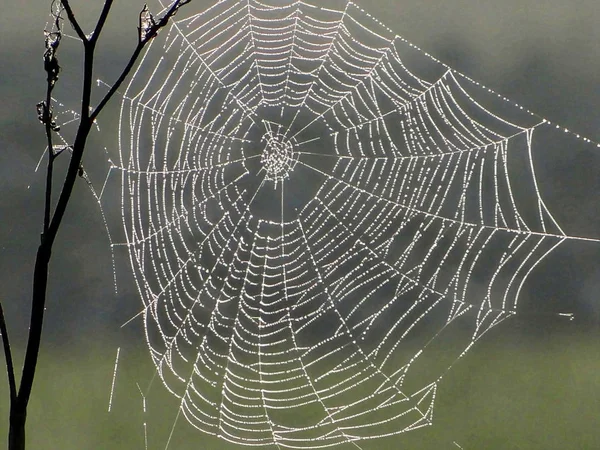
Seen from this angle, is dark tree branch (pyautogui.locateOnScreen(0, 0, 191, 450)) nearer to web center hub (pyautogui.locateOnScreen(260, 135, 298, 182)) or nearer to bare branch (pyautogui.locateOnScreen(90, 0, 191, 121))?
bare branch (pyautogui.locateOnScreen(90, 0, 191, 121))

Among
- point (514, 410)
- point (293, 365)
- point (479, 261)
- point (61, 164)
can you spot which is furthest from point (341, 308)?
point (61, 164)

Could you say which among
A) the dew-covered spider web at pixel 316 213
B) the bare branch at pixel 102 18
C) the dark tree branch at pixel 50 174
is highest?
the dew-covered spider web at pixel 316 213

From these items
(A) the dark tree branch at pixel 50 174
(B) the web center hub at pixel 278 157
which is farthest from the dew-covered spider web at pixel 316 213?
(A) the dark tree branch at pixel 50 174

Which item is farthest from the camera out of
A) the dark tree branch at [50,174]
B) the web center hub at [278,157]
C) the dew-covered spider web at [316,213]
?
the web center hub at [278,157]

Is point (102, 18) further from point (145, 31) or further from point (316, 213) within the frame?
point (316, 213)

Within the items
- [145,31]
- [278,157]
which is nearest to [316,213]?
[278,157]

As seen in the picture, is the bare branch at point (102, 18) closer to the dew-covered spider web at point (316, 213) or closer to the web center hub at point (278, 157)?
the dew-covered spider web at point (316, 213)

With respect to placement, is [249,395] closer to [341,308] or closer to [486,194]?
[341,308]

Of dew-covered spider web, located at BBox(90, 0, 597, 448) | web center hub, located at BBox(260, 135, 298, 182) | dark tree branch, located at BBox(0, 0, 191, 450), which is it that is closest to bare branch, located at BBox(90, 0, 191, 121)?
dark tree branch, located at BBox(0, 0, 191, 450)
